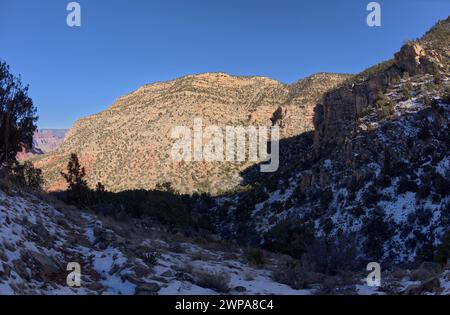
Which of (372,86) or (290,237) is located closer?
(290,237)

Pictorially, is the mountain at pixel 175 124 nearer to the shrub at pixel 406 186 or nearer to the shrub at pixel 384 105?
the shrub at pixel 384 105

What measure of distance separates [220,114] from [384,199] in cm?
5280

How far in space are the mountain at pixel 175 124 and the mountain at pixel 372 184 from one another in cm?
1971

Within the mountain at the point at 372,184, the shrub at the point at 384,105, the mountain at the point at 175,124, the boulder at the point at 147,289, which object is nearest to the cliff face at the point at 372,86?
the mountain at the point at 372,184

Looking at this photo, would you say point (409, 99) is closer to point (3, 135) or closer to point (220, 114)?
point (3, 135)

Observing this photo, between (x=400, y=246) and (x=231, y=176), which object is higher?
(x=231, y=176)

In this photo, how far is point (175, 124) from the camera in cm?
7594

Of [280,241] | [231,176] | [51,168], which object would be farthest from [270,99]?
[280,241]

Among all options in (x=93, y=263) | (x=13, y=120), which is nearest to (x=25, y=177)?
(x=13, y=120)

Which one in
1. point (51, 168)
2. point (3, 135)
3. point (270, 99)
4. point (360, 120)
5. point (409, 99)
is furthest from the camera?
point (270, 99)

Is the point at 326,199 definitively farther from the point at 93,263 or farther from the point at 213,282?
the point at 93,263

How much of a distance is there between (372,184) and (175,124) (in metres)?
50.8

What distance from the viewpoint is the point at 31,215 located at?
39.4 feet
